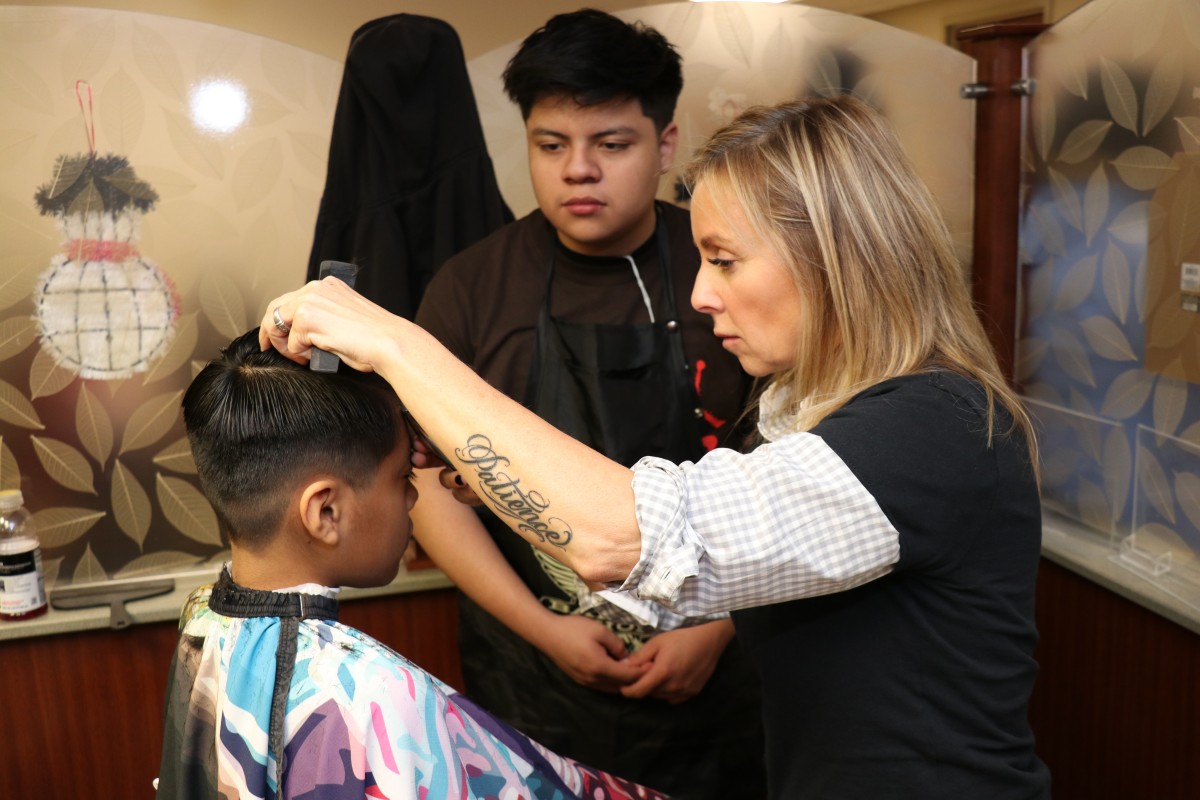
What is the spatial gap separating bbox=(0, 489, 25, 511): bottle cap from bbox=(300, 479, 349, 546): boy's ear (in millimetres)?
1134

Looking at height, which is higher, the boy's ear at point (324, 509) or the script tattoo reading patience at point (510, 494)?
the script tattoo reading patience at point (510, 494)

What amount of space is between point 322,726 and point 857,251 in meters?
0.88

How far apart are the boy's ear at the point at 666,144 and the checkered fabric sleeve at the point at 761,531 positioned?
1086mm

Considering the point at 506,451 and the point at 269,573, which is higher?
the point at 506,451

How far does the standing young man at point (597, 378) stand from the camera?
78.0 inches

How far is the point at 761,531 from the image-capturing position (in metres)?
1.11

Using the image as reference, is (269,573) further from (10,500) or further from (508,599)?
(10,500)

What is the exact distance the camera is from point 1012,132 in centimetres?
264

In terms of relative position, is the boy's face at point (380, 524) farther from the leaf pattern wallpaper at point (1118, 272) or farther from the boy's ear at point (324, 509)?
the leaf pattern wallpaper at point (1118, 272)

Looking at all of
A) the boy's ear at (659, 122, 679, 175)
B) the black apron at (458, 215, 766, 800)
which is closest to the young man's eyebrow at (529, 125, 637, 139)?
the boy's ear at (659, 122, 679, 175)

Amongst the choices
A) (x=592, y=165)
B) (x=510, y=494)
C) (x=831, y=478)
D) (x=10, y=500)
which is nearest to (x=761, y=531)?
(x=831, y=478)

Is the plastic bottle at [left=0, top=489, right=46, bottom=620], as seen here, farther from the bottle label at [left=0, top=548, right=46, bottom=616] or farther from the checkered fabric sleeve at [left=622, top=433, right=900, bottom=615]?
the checkered fabric sleeve at [left=622, top=433, right=900, bottom=615]

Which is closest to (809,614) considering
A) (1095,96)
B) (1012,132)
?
(1095,96)

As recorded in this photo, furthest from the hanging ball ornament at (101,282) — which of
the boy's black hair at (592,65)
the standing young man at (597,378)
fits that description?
the boy's black hair at (592,65)
